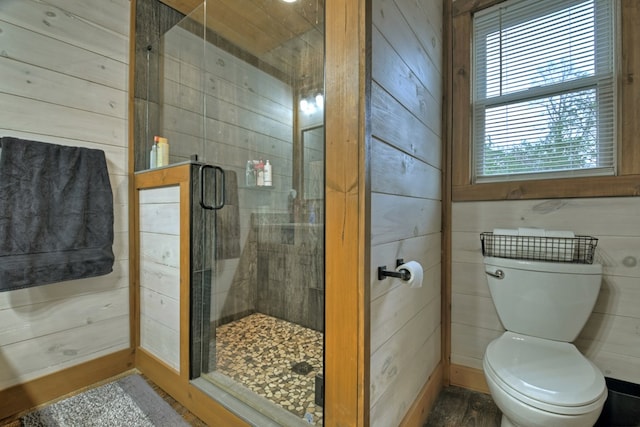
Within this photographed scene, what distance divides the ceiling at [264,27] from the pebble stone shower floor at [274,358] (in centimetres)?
153

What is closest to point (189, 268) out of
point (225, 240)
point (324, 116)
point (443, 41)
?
point (225, 240)

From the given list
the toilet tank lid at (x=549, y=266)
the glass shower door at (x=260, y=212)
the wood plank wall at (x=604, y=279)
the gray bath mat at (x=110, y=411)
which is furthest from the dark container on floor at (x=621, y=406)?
the gray bath mat at (x=110, y=411)

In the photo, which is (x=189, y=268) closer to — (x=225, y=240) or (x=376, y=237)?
(x=225, y=240)

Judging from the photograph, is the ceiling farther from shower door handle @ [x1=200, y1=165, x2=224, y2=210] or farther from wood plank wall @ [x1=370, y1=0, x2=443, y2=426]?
shower door handle @ [x1=200, y1=165, x2=224, y2=210]

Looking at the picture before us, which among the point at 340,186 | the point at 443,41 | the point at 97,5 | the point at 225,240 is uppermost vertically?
the point at 97,5

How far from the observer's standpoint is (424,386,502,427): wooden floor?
1.43 metres

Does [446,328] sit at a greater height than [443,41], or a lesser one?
lesser

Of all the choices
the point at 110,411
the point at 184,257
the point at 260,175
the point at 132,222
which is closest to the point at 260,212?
the point at 260,175

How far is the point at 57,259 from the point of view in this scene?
155 cm

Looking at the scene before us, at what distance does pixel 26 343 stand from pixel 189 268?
98cm

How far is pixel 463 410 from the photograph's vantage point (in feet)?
4.99

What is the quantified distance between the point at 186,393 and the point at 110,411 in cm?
39

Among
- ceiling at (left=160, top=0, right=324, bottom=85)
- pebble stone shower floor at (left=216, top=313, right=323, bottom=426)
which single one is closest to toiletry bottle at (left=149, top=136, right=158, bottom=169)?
ceiling at (left=160, top=0, right=324, bottom=85)

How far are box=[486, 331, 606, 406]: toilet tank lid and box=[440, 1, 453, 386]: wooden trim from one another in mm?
399
